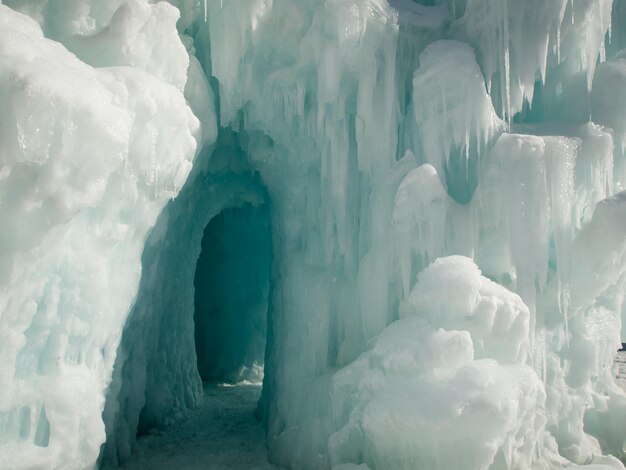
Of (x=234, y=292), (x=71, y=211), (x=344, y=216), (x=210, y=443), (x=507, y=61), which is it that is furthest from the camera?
(x=234, y=292)

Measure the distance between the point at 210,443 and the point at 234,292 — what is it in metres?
7.07

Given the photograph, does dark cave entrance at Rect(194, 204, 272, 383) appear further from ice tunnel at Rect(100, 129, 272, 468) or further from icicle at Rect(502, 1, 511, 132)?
icicle at Rect(502, 1, 511, 132)

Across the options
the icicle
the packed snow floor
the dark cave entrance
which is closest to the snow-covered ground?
the icicle

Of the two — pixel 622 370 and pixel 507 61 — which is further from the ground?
pixel 507 61

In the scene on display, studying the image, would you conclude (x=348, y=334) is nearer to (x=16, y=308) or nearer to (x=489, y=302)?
(x=489, y=302)

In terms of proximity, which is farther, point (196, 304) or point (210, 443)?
point (196, 304)

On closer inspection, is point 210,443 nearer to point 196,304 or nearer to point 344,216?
point 344,216

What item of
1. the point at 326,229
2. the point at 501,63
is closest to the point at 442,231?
the point at 326,229

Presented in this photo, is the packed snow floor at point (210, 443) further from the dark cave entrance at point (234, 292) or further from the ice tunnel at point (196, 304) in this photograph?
the dark cave entrance at point (234, 292)

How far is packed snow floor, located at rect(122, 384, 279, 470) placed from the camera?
810 cm

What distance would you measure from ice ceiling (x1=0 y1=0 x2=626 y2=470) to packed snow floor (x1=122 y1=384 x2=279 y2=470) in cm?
38

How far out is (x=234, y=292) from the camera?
15930mm

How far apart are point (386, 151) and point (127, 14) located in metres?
3.85

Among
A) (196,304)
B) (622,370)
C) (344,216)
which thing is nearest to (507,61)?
(344,216)
